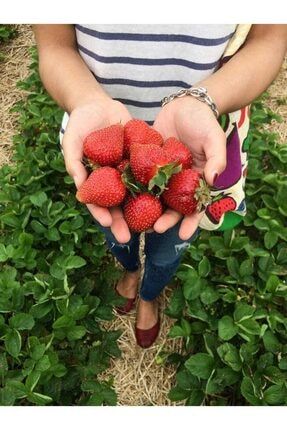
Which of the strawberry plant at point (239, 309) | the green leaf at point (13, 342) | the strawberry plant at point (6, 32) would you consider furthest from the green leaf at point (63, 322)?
the strawberry plant at point (6, 32)

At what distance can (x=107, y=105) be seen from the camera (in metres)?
1.18

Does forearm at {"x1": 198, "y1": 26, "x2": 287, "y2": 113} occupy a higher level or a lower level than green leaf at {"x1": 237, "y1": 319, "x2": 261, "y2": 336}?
higher

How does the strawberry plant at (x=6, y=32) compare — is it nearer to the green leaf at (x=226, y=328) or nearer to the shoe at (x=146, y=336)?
the shoe at (x=146, y=336)

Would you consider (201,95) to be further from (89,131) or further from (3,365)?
(3,365)

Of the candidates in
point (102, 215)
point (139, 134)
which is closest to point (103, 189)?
point (102, 215)

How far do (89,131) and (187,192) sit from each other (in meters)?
0.28

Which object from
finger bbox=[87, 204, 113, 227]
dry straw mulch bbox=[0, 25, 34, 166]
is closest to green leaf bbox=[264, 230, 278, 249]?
finger bbox=[87, 204, 113, 227]

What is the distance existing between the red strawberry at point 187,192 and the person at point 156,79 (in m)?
0.03

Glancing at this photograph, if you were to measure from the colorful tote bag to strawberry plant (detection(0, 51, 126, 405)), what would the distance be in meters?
0.44

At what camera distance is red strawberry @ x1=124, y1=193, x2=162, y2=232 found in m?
1.10

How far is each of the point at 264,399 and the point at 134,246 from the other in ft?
1.89

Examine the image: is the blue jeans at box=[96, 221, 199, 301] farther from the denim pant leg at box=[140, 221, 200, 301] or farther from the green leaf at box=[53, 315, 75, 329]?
the green leaf at box=[53, 315, 75, 329]
